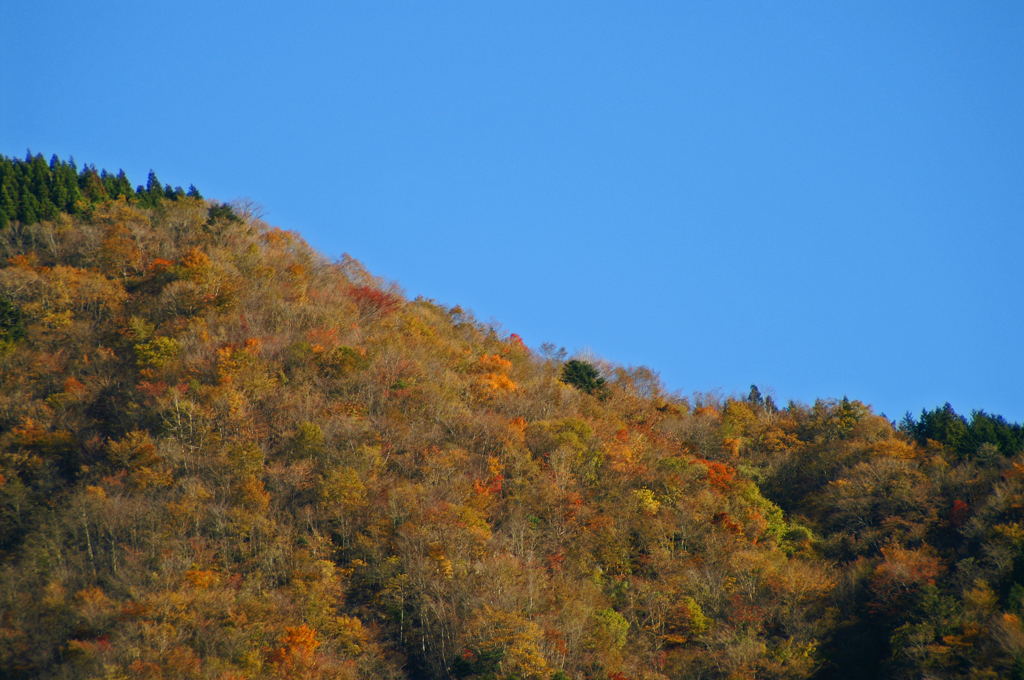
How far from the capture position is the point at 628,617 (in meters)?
56.1

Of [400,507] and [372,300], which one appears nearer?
[400,507]

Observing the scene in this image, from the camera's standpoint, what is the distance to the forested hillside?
4881 centimetres

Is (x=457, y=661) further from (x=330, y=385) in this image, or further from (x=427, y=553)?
(x=330, y=385)

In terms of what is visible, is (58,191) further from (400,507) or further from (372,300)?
(400,507)

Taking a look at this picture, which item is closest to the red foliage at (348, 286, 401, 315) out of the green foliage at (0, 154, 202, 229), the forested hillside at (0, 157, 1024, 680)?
the forested hillside at (0, 157, 1024, 680)

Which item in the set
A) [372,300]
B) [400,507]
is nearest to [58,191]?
[372,300]

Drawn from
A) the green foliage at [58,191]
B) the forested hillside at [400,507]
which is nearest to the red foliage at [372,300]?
the forested hillside at [400,507]

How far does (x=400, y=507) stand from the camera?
5603 centimetres

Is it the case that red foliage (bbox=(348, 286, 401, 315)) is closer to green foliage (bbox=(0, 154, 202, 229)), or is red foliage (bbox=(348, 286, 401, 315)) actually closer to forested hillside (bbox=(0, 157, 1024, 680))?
forested hillside (bbox=(0, 157, 1024, 680))

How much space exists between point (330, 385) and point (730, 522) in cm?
2765

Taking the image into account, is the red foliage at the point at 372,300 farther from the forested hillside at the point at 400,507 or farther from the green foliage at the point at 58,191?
the green foliage at the point at 58,191

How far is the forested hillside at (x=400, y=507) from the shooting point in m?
48.8

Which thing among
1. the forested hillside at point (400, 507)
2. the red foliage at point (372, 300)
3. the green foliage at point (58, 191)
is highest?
the green foliage at point (58, 191)

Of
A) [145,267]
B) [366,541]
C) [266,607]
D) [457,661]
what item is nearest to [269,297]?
[145,267]
